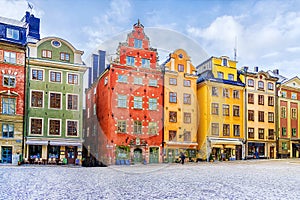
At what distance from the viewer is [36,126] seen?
34938 millimetres

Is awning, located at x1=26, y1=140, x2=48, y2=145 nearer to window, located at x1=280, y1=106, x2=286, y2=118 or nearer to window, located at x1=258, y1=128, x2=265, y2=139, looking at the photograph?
window, located at x1=258, y1=128, x2=265, y2=139

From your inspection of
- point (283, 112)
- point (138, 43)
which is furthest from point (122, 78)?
point (283, 112)

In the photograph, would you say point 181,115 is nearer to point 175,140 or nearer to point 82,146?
point 175,140

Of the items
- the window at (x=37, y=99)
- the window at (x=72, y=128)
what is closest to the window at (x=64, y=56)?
the window at (x=37, y=99)

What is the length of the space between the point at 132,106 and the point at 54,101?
28.4 ft

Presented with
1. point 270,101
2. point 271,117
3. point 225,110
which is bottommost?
point 271,117

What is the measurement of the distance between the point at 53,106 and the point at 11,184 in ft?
63.5

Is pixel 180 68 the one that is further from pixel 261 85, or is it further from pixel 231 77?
pixel 261 85

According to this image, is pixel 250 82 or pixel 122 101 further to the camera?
pixel 250 82

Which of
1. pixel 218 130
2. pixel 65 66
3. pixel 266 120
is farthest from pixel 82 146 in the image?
pixel 266 120

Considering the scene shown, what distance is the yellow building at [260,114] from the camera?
46.4 metres

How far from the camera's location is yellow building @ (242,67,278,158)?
1828 inches

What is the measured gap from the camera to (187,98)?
42.4 meters

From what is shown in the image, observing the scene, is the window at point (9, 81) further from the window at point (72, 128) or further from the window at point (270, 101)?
the window at point (270, 101)
